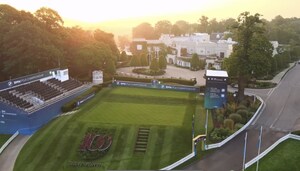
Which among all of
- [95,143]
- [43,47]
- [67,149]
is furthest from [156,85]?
[67,149]

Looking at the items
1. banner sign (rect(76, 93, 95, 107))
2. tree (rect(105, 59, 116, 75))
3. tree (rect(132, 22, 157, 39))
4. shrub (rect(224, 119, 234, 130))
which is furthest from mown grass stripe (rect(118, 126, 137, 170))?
tree (rect(132, 22, 157, 39))

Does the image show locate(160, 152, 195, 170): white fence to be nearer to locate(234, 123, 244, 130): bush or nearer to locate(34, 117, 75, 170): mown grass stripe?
locate(234, 123, 244, 130): bush

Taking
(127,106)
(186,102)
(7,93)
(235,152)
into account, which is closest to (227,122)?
(235,152)

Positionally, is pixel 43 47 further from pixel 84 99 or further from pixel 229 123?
pixel 229 123

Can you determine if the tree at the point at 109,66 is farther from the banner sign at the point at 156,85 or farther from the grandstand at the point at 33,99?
the grandstand at the point at 33,99

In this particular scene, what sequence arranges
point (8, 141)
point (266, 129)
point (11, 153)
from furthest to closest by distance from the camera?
point (8, 141) → point (266, 129) → point (11, 153)
